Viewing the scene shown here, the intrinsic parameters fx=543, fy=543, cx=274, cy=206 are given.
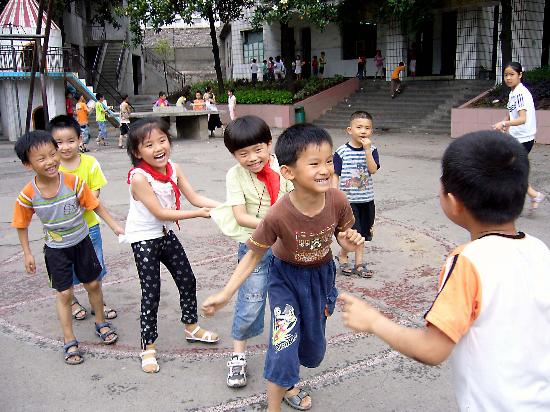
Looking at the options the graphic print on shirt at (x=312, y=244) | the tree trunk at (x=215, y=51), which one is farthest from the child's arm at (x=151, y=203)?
the tree trunk at (x=215, y=51)

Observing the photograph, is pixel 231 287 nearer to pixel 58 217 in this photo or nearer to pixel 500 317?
pixel 500 317

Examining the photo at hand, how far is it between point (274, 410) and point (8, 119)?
18.5m

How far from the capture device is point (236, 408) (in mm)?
2934

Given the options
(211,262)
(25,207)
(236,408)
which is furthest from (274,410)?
(211,262)

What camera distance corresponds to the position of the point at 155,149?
10.8 ft

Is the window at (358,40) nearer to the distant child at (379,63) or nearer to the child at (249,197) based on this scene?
the distant child at (379,63)

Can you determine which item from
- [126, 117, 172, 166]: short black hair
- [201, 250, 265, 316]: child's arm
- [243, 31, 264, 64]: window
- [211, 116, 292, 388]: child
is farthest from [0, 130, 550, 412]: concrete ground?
[243, 31, 264, 64]: window

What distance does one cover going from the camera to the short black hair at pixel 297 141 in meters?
2.41

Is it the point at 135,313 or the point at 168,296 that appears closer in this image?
the point at 135,313

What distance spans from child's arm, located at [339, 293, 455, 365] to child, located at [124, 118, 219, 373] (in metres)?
1.61

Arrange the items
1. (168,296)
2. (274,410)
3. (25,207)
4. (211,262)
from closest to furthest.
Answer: (274,410) → (25,207) → (168,296) → (211,262)

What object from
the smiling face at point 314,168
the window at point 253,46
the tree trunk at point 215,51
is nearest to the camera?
the smiling face at point 314,168

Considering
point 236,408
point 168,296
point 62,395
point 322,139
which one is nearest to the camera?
point 322,139

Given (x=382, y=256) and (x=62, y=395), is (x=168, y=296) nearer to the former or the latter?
(x=62, y=395)
